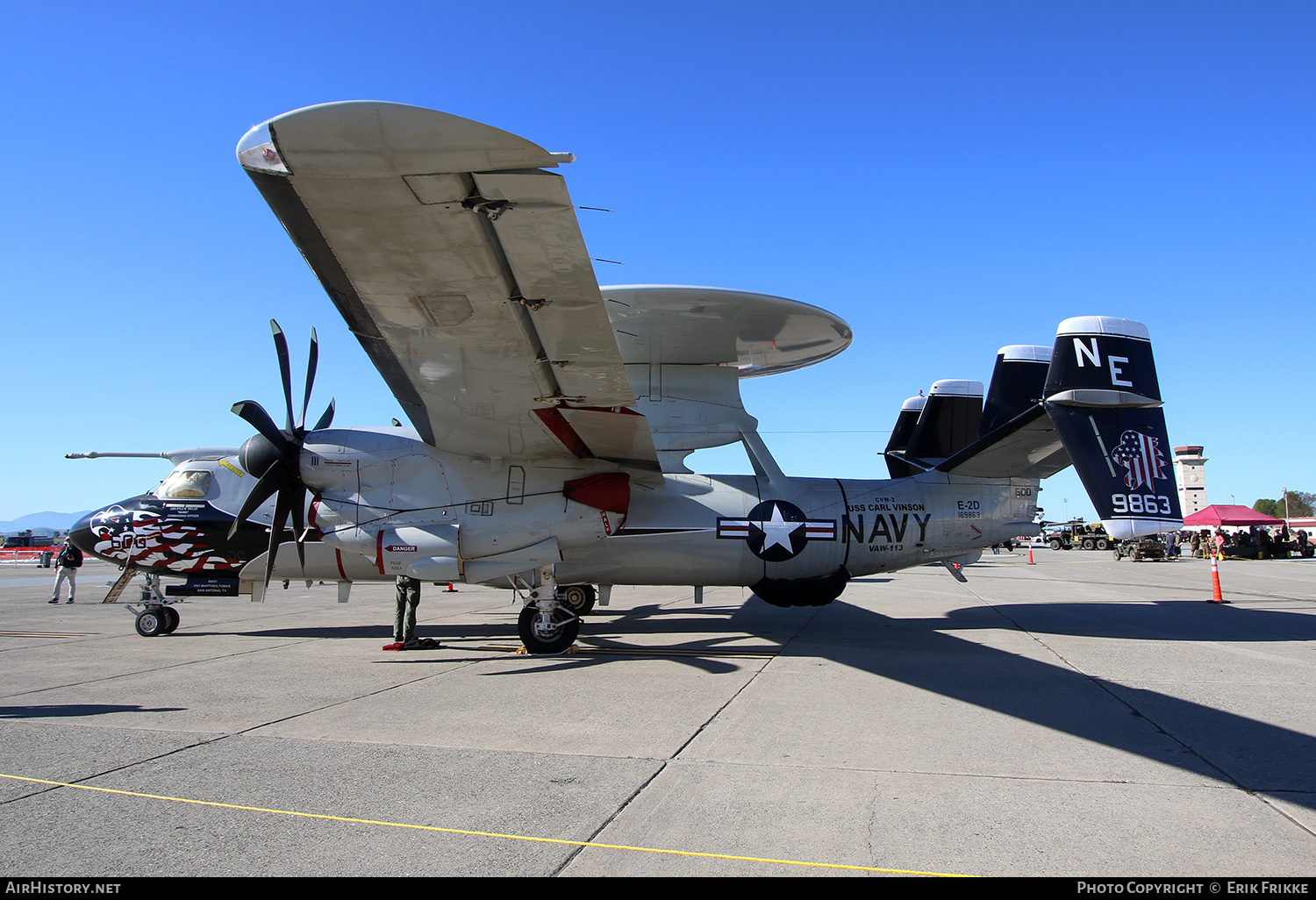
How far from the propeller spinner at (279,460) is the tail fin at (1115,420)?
10.9m

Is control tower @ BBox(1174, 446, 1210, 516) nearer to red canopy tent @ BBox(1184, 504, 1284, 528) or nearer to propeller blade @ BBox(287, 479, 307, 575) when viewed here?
red canopy tent @ BBox(1184, 504, 1284, 528)

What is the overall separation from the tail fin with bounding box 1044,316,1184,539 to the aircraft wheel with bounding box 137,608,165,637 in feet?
47.5

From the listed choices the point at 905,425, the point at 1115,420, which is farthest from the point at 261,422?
the point at 905,425

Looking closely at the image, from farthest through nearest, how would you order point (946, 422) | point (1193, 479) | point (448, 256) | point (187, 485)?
point (1193, 479), point (946, 422), point (187, 485), point (448, 256)

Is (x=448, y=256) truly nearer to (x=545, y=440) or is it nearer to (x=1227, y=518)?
(x=545, y=440)

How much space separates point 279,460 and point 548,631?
4.60m

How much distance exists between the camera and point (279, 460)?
10.4 meters

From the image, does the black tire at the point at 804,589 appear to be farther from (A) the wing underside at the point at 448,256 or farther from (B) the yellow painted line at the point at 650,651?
(A) the wing underside at the point at 448,256

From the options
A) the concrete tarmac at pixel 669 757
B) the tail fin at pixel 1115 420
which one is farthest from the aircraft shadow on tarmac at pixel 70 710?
the tail fin at pixel 1115 420

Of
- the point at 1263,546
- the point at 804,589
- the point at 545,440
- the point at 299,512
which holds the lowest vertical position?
the point at 804,589

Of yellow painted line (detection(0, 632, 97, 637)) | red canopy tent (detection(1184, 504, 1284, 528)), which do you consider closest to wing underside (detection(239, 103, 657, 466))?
yellow painted line (detection(0, 632, 97, 637))

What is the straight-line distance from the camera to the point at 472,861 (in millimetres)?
3455

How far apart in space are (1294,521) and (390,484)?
9310 cm
